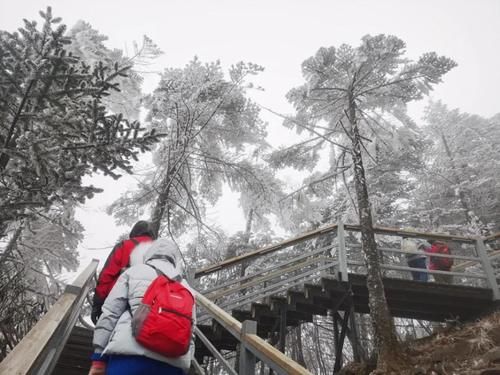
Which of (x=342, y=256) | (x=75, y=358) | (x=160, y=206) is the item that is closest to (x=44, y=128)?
(x=75, y=358)

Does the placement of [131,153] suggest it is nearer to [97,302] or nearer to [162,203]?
[97,302]

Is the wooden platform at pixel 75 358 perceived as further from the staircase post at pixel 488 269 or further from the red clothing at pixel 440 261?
the red clothing at pixel 440 261

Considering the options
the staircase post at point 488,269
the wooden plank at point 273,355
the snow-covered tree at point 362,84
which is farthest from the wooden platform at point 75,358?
the staircase post at point 488,269

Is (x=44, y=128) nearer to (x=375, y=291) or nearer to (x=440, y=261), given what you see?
(x=375, y=291)

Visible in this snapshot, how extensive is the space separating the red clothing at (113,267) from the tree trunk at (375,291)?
4548mm

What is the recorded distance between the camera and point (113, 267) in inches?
129

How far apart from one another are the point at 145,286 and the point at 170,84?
25.4 feet

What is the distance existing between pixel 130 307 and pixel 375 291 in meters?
5.35

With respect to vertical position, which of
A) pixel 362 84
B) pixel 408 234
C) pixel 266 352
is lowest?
pixel 266 352

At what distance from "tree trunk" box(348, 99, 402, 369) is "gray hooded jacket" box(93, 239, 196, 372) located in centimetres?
455

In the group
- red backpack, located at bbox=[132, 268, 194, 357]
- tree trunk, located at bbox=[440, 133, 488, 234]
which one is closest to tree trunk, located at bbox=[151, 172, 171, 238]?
red backpack, located at bbox=[132, 268, 194, 357]

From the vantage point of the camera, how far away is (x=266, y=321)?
7395 millimetres

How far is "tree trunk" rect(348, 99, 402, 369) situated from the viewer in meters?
5.68

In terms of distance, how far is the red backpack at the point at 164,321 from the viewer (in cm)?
204
